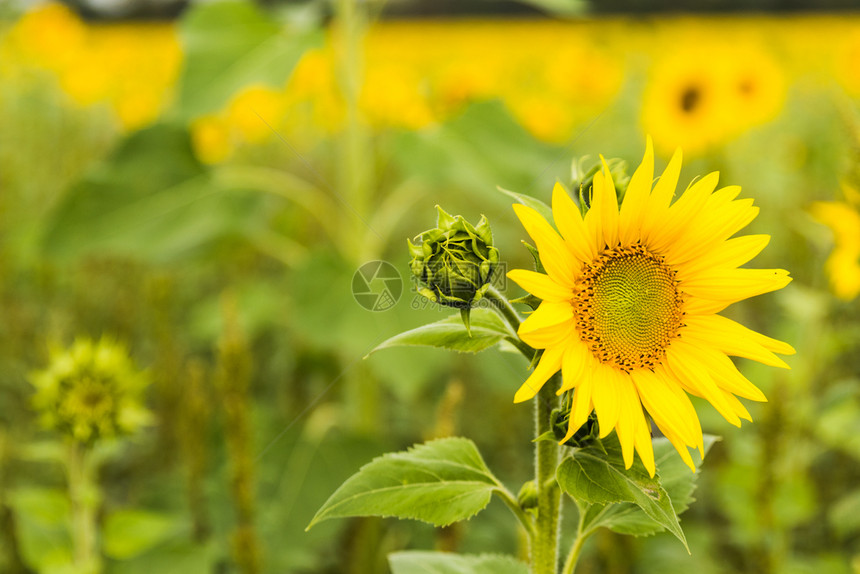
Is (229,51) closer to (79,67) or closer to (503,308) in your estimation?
(503,308)

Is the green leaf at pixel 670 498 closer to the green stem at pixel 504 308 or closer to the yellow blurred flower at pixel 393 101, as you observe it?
the green stem at pixel 504 308

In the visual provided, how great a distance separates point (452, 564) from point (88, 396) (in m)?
0.55

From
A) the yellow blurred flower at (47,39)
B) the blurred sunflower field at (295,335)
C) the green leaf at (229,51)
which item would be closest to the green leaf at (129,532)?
the blurred sunflower field at (295,335)

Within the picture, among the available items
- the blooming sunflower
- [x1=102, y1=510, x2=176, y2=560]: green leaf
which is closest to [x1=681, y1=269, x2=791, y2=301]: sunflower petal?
the blooming sunflower

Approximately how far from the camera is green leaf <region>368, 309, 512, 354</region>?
1.51ft

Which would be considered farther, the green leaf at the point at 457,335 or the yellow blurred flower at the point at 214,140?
the yellow blurred flower at the point at 214,140

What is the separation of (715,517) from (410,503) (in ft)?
4.67

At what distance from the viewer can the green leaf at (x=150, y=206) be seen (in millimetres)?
1435

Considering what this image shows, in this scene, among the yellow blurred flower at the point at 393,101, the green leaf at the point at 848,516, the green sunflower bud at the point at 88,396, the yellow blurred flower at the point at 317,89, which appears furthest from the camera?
the yellow blurred flower at the point at 393,101

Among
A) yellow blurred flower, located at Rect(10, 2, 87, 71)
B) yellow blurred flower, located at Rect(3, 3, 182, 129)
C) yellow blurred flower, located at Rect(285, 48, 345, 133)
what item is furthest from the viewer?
yellow blurred flower, located at Rect(10, 2, 87, 71)

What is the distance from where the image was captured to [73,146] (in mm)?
2678

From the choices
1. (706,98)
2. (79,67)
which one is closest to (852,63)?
(706,98)

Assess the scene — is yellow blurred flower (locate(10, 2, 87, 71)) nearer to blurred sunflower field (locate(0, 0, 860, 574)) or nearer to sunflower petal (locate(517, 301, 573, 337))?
blurred sunflower field (locate(0, 0, 860, 574))

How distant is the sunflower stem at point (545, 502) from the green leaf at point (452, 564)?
27 mm
